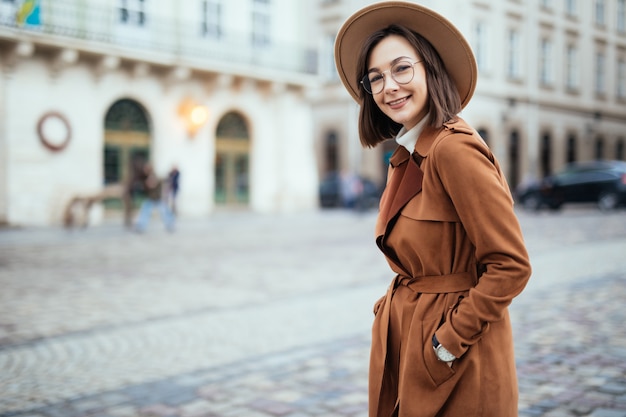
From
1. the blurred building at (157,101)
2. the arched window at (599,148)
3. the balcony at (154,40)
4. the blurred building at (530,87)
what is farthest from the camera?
the arched window at (599,148)

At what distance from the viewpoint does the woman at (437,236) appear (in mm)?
1783

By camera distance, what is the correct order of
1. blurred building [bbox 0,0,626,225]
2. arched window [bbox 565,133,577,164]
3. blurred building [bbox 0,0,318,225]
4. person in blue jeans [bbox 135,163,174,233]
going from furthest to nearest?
arched window [bbox 565,133,577,164] < blurred building [bbox 0,0,626,225] < blurred building [bbox 0,0,318,225] < person in blue jeans [bbox 135,163,174,233]

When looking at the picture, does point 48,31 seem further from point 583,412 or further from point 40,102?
point 583,412

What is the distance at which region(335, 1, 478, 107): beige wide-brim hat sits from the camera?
1.96 meters

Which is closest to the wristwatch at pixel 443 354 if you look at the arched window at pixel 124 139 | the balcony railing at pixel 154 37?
the balcony railing at pixel 154 37

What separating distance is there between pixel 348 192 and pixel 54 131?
33.5ft

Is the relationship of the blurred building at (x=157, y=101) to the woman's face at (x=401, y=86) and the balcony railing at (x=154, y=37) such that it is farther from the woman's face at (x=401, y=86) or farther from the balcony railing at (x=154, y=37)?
the woman's face at (x=401, y=86)

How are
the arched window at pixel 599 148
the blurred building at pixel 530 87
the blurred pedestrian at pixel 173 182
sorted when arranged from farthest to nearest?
the arched window at pixel 599 148, the blurred building at pixel 530 87, the blurred pedestrian at pixel 173 182

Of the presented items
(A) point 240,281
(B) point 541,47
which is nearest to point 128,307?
(A) point 240,281

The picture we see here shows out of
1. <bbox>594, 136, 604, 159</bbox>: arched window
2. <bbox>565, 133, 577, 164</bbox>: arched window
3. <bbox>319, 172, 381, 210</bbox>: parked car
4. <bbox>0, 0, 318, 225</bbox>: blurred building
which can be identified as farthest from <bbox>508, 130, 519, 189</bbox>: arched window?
<bbox>0, 0, 318, 225</bbox>: blurred building

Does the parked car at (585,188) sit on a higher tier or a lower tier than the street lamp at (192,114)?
lower

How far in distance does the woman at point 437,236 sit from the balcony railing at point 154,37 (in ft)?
59.8

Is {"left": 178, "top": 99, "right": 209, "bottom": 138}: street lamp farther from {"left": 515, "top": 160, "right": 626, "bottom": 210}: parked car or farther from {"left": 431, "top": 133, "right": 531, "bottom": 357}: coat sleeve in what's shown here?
{"left": 431, "top": 133, "right": 531, "bottom": 357}: coat sleeve

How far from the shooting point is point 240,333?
586cm
